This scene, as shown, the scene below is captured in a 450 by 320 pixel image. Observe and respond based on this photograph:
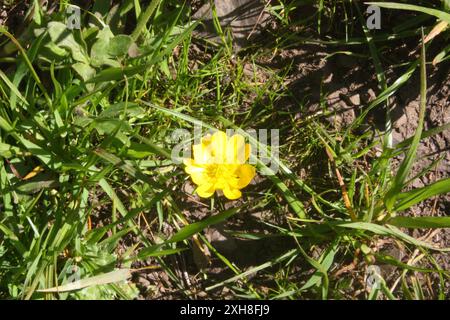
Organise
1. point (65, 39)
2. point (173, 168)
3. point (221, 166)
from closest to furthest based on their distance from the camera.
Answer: point (65, 39), point (221, 166), point (173, 168)

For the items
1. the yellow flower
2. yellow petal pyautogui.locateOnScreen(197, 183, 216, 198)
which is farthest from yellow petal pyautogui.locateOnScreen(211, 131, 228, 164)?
yellow petal pyautogui.locateOnScreen(197, 183, 216, 198)

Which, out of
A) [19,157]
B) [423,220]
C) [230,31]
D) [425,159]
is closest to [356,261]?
[423,220]

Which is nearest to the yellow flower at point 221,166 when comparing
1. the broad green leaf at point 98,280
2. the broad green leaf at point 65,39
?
the broad green leaf at point 98,280

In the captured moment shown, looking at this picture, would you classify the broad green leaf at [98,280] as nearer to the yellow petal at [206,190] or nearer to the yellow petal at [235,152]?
the yellow petal at [206,190]

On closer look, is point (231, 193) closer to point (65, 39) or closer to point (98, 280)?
point (98, 280)

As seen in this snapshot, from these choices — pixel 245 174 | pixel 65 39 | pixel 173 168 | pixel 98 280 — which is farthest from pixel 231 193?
pixel 65 39

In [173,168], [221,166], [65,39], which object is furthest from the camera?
[173,168]

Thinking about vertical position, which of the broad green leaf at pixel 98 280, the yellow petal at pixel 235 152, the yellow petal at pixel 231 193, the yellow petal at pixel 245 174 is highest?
the yellow petal at pixel 235 152
